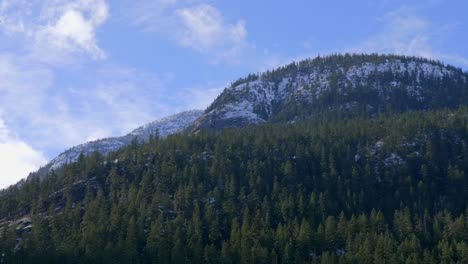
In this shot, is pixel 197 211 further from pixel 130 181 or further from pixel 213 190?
pixel 130 181

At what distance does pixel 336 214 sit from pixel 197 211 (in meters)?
35.5

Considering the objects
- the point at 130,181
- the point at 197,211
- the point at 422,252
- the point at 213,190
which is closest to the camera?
the point at 422,252

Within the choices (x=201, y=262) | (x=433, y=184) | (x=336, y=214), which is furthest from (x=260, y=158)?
(x=201, y=262)

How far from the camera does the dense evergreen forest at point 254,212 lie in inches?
5571

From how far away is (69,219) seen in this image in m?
171

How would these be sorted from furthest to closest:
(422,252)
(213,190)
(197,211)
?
(213,190) < (197,211) < (422,252)

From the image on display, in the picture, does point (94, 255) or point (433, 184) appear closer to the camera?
point (94, 255)

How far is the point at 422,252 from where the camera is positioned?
455 ft

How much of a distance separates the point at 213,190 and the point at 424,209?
55.7 m

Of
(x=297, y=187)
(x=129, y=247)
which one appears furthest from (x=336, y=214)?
(x=129, y=247)

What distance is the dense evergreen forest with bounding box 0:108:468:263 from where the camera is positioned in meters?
142

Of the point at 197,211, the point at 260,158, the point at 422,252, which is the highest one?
the point at 260,158

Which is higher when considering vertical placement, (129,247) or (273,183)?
(273,183)

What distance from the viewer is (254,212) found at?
547ft
